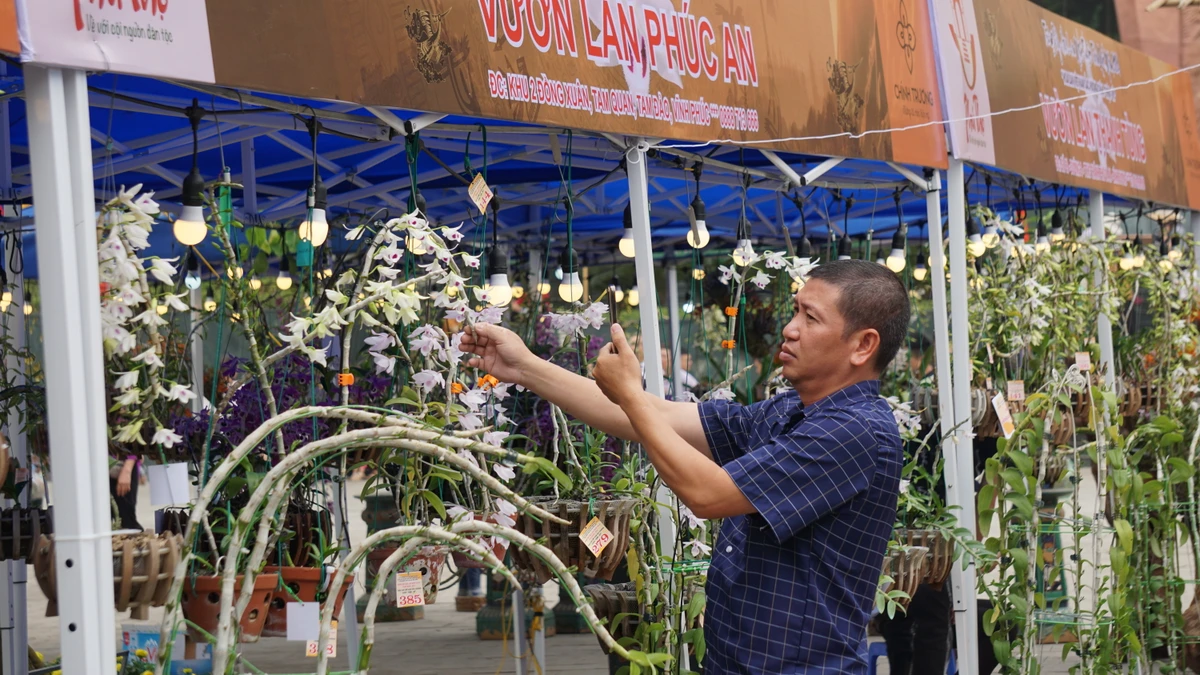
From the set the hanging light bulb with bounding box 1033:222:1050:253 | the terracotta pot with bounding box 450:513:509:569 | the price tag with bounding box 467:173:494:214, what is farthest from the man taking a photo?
the hanging light bulb with bounding box 1033:222:1050:253

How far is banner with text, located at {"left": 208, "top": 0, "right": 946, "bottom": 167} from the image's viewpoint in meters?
2.39

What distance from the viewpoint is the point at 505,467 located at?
2863 millimetres

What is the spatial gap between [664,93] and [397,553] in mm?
→ 1844

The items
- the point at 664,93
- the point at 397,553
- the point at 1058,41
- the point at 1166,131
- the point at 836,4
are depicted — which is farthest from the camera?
the point at 1166,131

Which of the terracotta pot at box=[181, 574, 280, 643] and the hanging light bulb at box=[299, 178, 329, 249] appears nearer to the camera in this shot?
the terracotta pot at box=[181, 574, 280, 643]

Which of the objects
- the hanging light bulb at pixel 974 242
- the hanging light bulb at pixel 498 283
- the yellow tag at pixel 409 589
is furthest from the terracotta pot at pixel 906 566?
the hanging light bulb at pixel 974 242

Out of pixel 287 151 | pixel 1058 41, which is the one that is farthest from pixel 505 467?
pixel 1058 41

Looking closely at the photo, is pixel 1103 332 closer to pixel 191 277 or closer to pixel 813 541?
pixel 191 277

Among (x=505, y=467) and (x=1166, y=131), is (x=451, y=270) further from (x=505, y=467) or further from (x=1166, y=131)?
(x=1166, y=131)

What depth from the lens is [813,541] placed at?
6.41ft

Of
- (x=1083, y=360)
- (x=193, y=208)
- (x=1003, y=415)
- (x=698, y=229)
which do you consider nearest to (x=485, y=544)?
(x=193, y=208)

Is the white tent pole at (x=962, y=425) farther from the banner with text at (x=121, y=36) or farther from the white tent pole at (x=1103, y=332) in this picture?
the banner with text at (x=121, y=36)

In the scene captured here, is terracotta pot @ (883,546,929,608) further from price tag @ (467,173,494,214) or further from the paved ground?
the paved ground

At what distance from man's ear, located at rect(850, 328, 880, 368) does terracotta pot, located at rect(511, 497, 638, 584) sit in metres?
1.10
